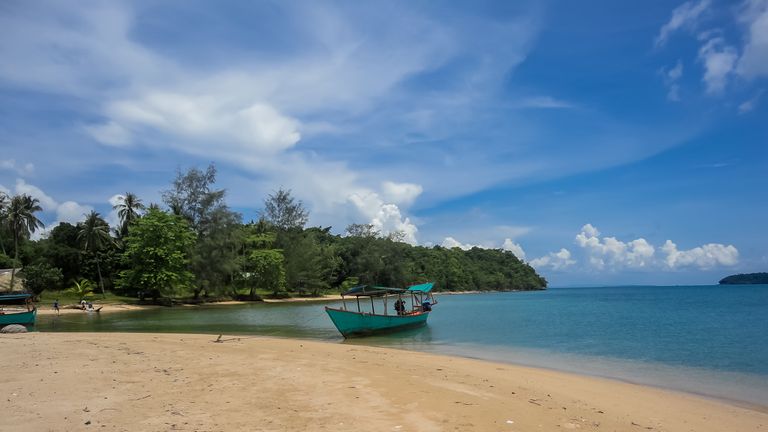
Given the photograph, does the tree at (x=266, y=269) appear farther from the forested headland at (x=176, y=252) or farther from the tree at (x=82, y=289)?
the tree at (x=82, y=289)

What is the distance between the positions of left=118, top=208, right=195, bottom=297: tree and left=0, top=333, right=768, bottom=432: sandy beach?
38.0 m

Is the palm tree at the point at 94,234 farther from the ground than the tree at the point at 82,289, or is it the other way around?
the palm tree at the point at 94,234

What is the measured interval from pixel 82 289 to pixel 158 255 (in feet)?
35.8

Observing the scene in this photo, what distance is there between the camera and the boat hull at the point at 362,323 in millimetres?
24969

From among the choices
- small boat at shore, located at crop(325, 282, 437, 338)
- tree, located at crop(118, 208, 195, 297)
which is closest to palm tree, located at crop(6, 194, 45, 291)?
tree, located at crop(118, 208, 195, 297)

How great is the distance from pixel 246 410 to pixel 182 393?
6.36ft

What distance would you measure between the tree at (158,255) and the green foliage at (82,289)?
4137 millimetres

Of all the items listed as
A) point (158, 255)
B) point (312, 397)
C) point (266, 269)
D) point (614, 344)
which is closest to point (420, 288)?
point (614, 344)

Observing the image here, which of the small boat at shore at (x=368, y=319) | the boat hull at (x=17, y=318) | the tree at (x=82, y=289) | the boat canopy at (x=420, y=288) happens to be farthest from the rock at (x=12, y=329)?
the tree at (x=82, y=289)

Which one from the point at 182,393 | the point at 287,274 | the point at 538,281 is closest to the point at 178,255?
the point at 287,274

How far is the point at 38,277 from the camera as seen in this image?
165 feet

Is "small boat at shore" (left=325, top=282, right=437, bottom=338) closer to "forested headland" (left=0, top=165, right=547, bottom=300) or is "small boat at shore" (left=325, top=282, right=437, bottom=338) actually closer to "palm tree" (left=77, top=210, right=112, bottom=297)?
"forested headland" (left=0, top=165, right=547, bottom=300)

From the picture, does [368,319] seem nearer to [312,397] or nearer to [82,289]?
[312,397]

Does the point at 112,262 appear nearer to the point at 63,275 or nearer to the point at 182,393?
the point at 63,275
